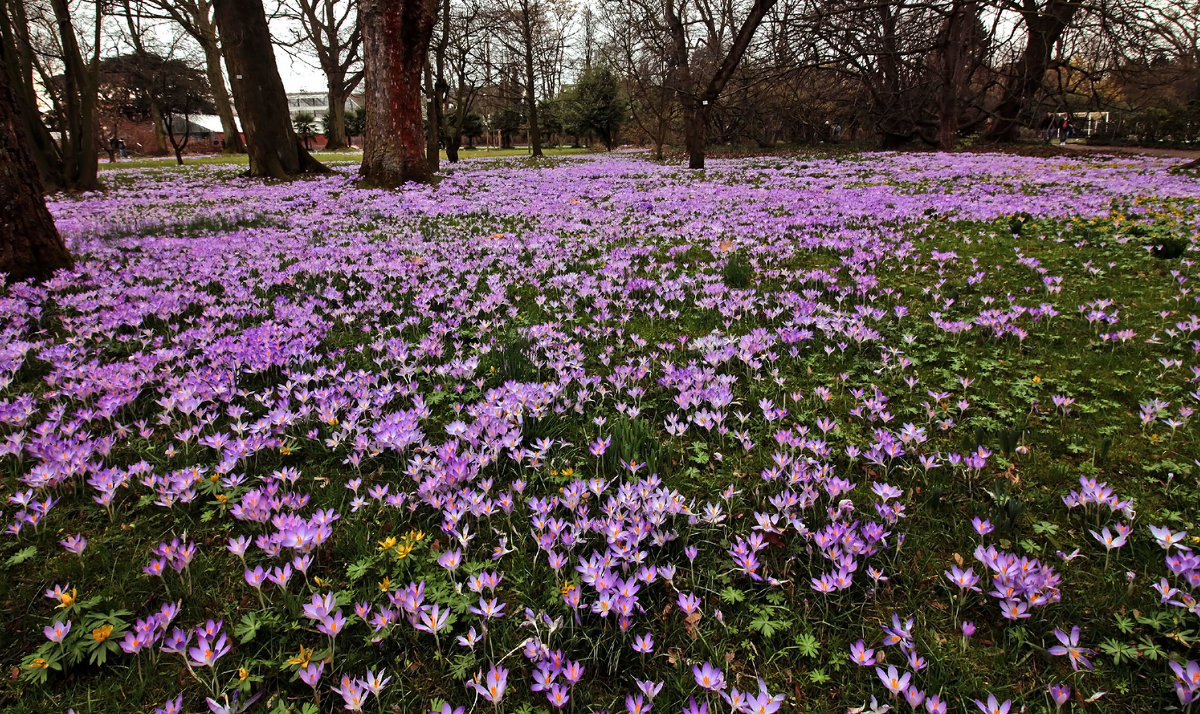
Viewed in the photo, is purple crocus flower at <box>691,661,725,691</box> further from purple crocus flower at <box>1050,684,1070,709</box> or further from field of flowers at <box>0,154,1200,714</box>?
purple crocus flower at <box>1050,684,1070,709</box>

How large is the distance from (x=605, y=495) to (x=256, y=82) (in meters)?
19.2

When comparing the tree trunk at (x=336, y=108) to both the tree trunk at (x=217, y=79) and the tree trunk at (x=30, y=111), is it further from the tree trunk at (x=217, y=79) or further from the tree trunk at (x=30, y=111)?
the tree trunk at (x=30, y=111)

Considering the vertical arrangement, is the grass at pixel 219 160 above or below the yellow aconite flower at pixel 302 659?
above

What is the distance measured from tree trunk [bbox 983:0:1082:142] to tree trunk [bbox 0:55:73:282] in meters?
12.6

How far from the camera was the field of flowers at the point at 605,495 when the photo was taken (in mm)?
1713

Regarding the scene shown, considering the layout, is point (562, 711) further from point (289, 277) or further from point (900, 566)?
point (289, 277)

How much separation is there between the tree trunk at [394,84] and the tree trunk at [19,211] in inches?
360

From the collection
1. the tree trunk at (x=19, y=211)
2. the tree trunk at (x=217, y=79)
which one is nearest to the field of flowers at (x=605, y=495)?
the tree trunk at (x=19, y=211)

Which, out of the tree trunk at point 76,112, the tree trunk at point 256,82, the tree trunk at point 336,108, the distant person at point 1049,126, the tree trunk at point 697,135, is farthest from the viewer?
the tree trunk at point 336,108

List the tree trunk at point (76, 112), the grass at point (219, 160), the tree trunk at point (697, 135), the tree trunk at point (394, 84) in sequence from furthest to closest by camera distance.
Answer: the grass at point (219, 160) → the tree trunk at point (697, 135) → the tree trunk at point (76, 112) → the tree trunk at point (394, 84)

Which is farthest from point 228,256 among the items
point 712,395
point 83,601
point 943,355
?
point 943,355

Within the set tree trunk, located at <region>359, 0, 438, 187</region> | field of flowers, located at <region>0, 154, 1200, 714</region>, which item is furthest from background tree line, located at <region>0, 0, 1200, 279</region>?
field of flowers, located at <region>0, 154, 1200, 714</region>

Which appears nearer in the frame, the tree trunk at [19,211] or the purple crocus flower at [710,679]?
the purple crocus flower at [710,679]

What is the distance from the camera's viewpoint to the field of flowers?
5.62 feet
